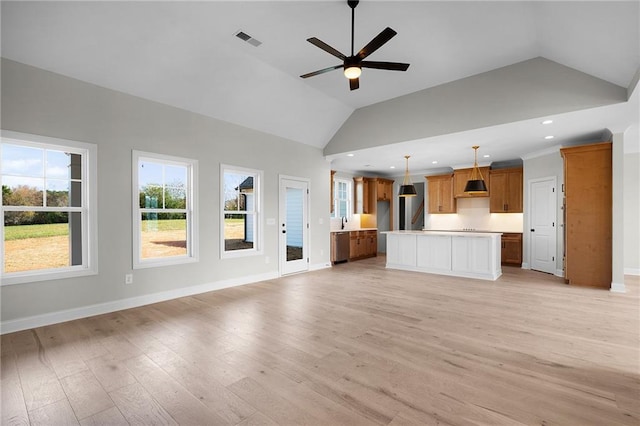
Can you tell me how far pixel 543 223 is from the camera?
687 cm

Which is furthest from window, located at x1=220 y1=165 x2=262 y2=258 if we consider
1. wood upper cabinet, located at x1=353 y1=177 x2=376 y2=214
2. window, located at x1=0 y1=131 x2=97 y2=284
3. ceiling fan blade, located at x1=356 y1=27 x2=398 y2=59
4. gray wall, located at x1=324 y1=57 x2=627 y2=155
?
wood upper cabinet, located at x1=353 y1=177 x2=376 y2=214

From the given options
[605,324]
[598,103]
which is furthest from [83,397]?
[598,103]

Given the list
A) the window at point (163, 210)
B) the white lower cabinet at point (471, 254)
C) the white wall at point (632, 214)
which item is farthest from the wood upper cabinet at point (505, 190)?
the window at point (163, 210)

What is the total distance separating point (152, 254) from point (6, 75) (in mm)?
2625

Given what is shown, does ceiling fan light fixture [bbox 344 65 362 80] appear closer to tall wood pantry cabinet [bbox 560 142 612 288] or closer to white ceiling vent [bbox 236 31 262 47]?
white ceiling vent [bbox 236 31 262 47]

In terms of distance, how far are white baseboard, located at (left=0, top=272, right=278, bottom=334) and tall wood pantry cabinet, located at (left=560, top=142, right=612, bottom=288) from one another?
618 cm

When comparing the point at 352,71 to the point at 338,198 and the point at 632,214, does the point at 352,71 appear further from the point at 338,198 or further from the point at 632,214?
the point at 632,214

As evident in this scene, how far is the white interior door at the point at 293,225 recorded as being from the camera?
251 inches

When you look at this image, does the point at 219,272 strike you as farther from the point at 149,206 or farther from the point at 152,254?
the point at 149,206

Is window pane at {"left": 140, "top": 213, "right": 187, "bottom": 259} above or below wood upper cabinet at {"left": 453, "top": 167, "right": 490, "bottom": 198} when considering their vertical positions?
below

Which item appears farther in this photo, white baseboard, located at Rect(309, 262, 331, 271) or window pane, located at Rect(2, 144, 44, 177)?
white baseboard, located at Rect(309, 262, 331, 271)

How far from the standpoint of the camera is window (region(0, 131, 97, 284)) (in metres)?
3.35

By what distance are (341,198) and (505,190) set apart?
4512mm

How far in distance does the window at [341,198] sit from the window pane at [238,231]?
11.8 feet
